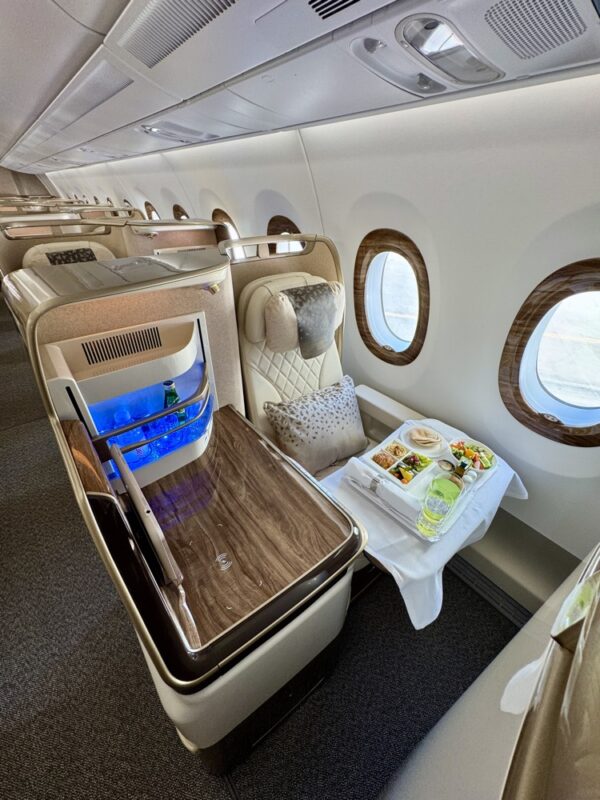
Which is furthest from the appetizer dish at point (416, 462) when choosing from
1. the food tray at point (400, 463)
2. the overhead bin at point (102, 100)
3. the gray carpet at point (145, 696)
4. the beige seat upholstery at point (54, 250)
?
the beige seat upholstery at point (54, 250)

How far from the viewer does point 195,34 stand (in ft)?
3.54

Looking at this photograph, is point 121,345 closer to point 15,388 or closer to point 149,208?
point 15,388

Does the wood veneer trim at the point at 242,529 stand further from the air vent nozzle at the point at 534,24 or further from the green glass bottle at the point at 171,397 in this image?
the air vent nozzle at the point at 534,24

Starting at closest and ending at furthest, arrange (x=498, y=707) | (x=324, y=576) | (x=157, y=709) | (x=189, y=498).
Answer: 1. (x=324, y=576)
2. (x=498, y=707)
3. (x=189, y=498)
4. (x=157, y=709)

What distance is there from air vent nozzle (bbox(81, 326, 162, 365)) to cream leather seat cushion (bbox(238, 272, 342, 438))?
72cm

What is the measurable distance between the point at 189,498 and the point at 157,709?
3.77ft

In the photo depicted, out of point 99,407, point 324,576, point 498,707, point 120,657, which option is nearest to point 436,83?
point 99,407

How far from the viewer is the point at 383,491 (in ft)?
5.24

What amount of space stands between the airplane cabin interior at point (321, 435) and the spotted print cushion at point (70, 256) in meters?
0.03

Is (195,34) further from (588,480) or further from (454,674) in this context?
(454,674)

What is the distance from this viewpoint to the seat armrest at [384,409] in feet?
7.93

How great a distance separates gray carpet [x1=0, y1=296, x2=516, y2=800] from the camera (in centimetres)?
135

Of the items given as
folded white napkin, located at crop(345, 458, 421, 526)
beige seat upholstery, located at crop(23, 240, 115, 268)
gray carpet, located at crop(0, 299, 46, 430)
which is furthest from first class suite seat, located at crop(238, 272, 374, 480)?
gray carpet, located at crop(0, 299, 46, 430)

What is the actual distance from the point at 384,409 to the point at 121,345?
188cm
